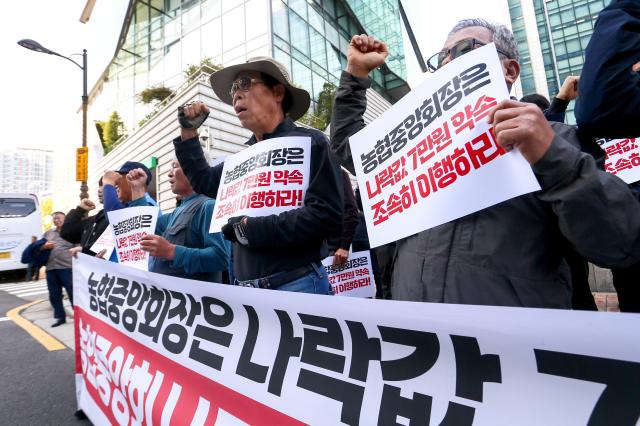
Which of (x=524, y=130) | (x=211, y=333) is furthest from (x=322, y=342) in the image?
(x=524, y=130)

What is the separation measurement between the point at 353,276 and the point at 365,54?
2.41 m

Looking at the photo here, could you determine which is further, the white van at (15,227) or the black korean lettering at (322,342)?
the white van at (15,227)

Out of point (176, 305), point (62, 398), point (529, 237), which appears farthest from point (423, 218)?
point (62, 398)

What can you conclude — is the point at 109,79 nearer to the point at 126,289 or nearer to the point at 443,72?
the point at 126,289

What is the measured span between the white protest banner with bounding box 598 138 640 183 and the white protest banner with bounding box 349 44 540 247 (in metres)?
1.93

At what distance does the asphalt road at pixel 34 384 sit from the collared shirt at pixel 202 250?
136cm

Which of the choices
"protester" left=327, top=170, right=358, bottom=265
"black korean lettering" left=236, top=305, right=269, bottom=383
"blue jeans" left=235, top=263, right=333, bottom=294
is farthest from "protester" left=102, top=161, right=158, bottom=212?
"black korean lettering" left=236, top=305, right=269, bottom=383

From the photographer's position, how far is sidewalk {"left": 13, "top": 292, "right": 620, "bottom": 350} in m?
3.66

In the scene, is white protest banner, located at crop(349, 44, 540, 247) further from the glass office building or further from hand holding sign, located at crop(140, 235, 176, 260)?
the glass office building

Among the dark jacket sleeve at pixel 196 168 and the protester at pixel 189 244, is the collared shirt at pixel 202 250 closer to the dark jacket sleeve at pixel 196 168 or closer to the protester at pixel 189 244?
the protester at pixel 189 244

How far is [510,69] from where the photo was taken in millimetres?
1278

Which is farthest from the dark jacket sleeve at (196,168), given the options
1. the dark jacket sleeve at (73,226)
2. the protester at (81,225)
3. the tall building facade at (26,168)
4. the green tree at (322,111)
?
the tall building facade at (26,168)

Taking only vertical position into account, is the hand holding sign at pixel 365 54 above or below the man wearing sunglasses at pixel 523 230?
above

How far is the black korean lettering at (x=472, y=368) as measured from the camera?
0.74 m
